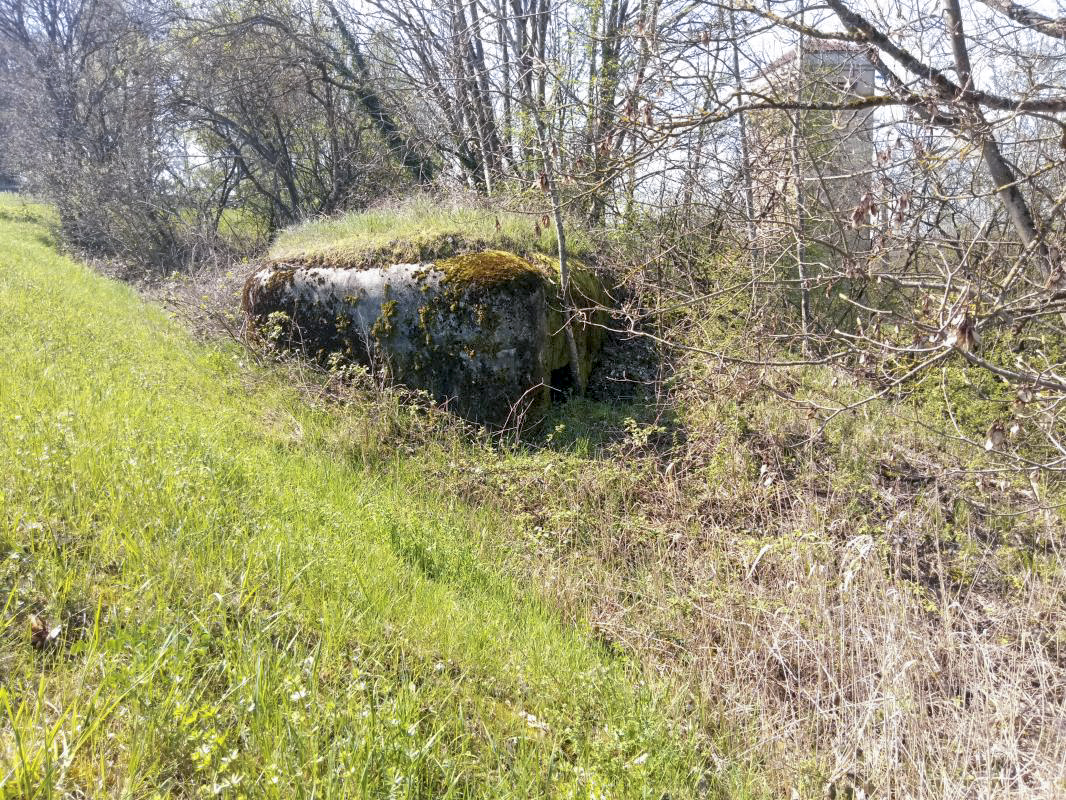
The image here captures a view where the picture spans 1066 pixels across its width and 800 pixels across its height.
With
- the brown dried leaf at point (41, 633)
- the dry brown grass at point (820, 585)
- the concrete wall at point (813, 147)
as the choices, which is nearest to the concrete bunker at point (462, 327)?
the dry brown grass at point (820, 585)

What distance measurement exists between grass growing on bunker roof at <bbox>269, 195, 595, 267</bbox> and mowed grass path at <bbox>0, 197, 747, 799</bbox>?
3066 millimetres

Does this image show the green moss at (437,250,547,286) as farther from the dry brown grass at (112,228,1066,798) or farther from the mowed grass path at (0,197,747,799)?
the mowed grass path at (0,197,747,799)

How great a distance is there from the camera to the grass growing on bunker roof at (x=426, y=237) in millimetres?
6281

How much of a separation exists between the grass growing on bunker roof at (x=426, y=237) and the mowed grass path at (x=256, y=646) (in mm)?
3066

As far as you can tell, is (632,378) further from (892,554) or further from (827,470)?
(892,554)

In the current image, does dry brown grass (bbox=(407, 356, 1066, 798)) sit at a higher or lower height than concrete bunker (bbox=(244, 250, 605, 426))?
lower

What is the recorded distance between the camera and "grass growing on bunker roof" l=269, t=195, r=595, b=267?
247 inches

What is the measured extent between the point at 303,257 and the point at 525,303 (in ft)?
9.41

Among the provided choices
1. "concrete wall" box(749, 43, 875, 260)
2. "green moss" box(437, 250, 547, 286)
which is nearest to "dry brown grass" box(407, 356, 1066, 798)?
"concrete wall" box(749, 43, 875, 260)

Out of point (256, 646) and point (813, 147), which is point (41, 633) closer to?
point (256, 646)

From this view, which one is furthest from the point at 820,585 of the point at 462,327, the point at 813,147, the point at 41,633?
the point at 813,147

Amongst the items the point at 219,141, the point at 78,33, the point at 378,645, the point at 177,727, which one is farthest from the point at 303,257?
the point at 78,33

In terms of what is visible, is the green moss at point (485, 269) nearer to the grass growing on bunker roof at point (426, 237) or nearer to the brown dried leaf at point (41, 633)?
the grass growing on bunker roof at point (426, 237)

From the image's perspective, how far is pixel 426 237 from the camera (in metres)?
6.34
